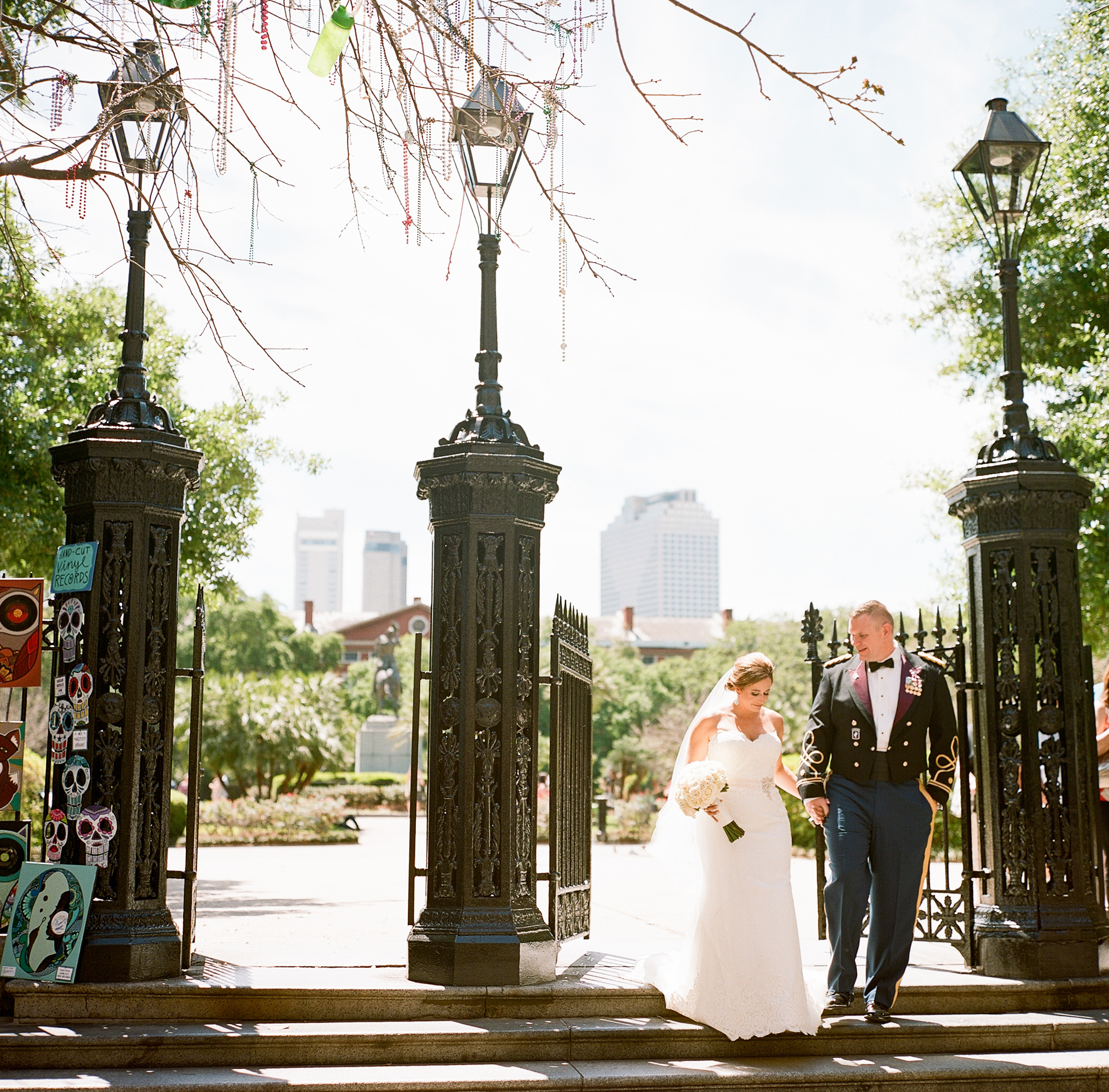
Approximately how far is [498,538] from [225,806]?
18.9 metres

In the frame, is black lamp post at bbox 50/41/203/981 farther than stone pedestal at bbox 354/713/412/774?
No

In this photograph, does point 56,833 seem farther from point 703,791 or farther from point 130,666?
point 703,791

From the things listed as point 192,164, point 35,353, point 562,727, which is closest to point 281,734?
point 35,353

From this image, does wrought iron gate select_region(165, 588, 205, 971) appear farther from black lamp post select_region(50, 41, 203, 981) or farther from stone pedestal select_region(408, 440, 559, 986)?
stone pedestal select_region(408, 440, 559, 986)

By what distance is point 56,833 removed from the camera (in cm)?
614

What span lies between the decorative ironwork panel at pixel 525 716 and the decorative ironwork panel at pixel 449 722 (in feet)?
1.08

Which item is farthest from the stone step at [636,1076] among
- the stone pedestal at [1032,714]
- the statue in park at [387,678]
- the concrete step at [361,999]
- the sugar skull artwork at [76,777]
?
the statue in park at [387,678]

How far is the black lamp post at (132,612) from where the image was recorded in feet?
20.0

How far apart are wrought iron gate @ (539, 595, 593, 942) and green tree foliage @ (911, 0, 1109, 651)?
25.4 feet

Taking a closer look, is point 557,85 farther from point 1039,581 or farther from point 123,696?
point 1039,581

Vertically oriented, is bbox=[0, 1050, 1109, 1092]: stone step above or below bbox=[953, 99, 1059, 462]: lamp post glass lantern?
below

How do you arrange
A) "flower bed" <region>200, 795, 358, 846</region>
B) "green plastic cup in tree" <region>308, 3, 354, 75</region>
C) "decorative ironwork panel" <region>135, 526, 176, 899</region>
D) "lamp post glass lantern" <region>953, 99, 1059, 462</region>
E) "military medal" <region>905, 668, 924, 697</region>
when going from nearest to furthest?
1. "green plastic cup in tree" <region>308, 3, 354, 75</region>
2. "decorative ironwork panel" <region>135, 526, 176, 899</region>
3. "military medal" <region>905, 668, 924, 697</region>
4. "lamp post glass lantern" <region>953, 99, 1059, 462</region>
5. "flower bed" <region>200, 795, 358, 846</region>

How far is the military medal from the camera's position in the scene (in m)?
6.33

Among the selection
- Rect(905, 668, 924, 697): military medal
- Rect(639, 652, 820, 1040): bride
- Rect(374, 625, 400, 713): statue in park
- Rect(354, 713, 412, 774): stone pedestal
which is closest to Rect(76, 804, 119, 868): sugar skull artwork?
Rect(639, 652, 820, 1040): bride
